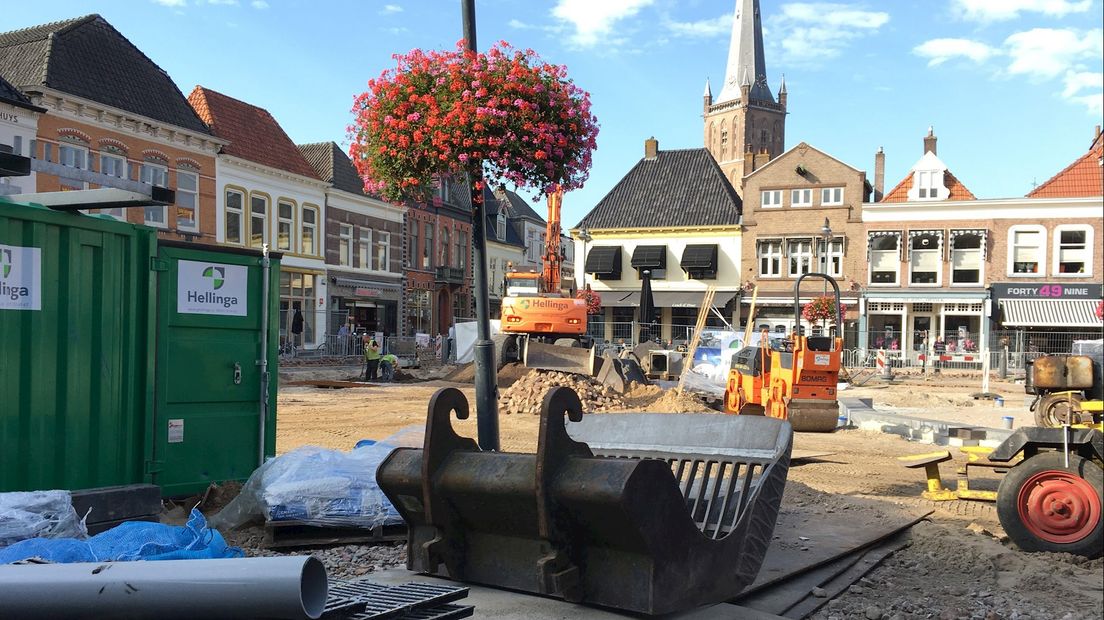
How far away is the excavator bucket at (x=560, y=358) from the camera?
20.9 m

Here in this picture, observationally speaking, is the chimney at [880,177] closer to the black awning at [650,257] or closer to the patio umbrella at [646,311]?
the black awning at [650,257]

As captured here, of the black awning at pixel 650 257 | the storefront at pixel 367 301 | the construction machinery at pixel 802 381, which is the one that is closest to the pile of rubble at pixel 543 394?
the construction machinery at pixel 802 381

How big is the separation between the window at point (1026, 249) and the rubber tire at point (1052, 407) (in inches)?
1165

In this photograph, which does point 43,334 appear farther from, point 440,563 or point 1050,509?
point 1050,509

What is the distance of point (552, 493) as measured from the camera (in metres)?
3.90

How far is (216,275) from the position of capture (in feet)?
23.2

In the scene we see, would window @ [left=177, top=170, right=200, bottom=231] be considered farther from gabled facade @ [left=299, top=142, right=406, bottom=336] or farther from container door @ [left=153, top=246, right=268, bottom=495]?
container door @ [left=153, top=246, right=268, bottom=495]

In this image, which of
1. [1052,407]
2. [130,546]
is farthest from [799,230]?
[130,546]

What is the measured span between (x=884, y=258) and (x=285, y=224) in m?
24.8

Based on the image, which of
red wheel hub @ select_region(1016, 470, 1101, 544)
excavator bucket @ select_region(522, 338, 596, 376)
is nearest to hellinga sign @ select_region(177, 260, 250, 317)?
red wheel hub @ select_region(1016, 470, 1101, 544)

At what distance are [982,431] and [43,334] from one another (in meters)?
10.6

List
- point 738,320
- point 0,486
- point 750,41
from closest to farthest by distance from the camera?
point 0,486, point 738,320, point 750,41

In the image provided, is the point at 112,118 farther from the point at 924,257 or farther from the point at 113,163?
the point at 924,257

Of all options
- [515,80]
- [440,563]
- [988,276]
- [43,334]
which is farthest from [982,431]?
[988,276]
